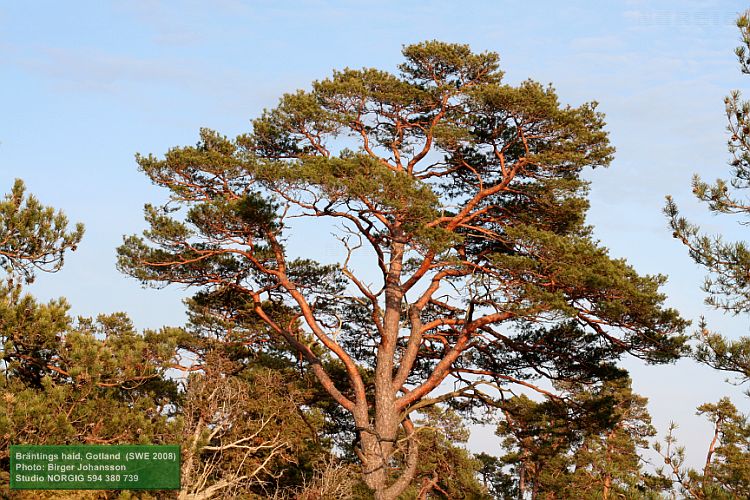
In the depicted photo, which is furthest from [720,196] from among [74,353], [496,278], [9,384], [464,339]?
[9,384]

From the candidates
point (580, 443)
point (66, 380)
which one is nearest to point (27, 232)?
point (66, 380)

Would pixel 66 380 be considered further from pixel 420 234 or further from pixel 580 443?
pixel 580 443


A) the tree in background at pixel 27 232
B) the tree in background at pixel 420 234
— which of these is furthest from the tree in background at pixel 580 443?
the tree in background at pixel 27 232

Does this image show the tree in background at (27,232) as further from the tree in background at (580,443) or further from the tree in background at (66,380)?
the tree in background at (580,443)

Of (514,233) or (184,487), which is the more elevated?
(514,233)

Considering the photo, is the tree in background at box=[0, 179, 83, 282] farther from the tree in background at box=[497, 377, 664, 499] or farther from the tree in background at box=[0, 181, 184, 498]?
the tree in background at box=[497, 377, 664, 499]

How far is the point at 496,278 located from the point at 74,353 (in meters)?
8.12

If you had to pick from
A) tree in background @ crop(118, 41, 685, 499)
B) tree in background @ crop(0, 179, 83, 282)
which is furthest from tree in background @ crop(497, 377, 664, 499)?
tree in background @ crop(0, 179, 83, 282)

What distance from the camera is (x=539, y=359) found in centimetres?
1958

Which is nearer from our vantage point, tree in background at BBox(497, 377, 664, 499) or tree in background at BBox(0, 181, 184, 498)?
tree in background at BBox(0, 181, 184, 498)

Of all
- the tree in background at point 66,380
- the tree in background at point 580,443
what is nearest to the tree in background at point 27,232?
the tree in background at point 66,380

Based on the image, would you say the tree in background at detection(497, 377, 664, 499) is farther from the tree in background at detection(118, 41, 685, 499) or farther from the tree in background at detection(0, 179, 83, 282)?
the tree in background at detection(0, 179, 83, 282)

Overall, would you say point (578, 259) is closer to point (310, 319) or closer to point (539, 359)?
point (539, 359)

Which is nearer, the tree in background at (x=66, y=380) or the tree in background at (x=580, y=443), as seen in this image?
the tree in background at (x=66, y=380)
